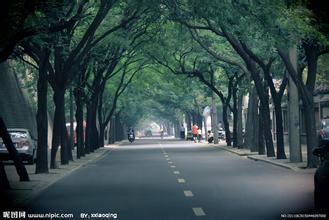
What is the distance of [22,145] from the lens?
95.1 ft

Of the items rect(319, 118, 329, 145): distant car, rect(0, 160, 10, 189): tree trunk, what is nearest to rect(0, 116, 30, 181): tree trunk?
rect(0, 160, 10, 189): tree trunk

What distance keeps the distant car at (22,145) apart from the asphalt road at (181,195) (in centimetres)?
673

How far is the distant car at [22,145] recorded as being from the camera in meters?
28.8

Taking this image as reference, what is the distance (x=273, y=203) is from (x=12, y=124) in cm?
3605

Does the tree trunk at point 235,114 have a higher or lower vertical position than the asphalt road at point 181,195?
higher

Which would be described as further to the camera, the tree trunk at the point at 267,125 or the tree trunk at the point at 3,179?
the tree trunk at the point at 267,125

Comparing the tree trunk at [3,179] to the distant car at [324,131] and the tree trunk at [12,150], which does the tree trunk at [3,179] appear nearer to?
the tree trunk at [12,150]

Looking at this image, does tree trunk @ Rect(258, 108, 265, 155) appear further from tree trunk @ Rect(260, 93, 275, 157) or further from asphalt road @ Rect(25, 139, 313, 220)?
asphalt road @ Rect(25, 139, 313, 220)

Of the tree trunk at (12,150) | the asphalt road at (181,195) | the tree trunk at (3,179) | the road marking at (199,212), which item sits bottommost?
the road marking at (199,212)

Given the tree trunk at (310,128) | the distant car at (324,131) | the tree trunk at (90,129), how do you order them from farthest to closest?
the tree trunk at (90,129), the distant car at (324,131), the tree trunk at (310,128)

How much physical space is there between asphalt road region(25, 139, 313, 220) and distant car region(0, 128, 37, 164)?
22.1ft

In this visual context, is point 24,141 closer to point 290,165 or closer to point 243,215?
point 290,165

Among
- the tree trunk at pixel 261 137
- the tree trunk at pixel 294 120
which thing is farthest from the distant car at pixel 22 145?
the tree trunk at pixel 261 137

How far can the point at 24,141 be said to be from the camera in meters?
29.1
